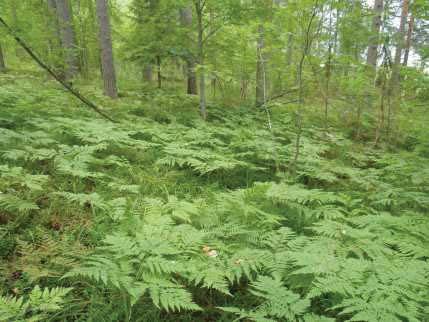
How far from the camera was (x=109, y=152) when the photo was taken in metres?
4.62

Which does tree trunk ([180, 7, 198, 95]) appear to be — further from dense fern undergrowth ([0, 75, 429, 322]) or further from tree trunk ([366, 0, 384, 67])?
tree trunk ([366, 0, 384, 67])

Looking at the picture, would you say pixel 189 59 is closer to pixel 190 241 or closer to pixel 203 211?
pixel 203 211

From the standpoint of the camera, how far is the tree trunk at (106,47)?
7.34m

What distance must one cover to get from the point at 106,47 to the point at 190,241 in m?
7.15

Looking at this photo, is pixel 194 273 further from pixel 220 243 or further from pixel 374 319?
pixel 374 319

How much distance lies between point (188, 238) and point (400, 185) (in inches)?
156

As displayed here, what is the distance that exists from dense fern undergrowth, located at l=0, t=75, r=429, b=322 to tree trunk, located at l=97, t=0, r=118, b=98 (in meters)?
3.24

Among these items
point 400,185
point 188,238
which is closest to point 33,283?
point 188,238

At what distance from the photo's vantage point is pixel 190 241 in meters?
2.21

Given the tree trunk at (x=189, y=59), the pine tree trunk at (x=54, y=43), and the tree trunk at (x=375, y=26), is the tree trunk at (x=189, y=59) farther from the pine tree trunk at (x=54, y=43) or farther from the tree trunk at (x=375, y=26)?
the tree trunk at (x=375, y=26)

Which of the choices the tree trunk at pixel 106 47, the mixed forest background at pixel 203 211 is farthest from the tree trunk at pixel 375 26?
the tree trunk at pixel 106 47

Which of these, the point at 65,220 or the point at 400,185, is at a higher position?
the point at 65,220

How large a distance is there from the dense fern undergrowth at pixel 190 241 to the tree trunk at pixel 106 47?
3245mm

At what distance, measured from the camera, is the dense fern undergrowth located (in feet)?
5.86
